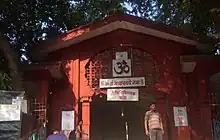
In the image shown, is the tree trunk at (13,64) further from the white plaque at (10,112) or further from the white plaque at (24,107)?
the white plaque at (10,112)

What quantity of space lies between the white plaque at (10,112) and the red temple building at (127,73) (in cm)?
239

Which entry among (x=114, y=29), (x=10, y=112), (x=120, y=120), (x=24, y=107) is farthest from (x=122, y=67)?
(x=120, y=120)

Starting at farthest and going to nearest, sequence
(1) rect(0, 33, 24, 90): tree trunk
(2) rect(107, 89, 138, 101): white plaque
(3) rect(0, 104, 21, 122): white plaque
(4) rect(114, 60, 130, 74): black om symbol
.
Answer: (4) rect(114, 60, 130, 74): black om symbol → (2) rect(107, 89, 138, 101): white plaque → (1) rect(0, 33, 24, 90): tree trunk → (3) rect(0, 104, 21, 122): white plaque

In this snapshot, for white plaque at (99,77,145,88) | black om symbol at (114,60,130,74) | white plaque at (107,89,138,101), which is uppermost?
black om symbol at (114,60,130,74)

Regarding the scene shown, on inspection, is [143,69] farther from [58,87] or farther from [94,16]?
[94,16]

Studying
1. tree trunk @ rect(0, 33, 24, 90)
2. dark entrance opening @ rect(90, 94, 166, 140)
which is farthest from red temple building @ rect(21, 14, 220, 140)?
dark entrance opening @ rect(90, 94, 166, 140)

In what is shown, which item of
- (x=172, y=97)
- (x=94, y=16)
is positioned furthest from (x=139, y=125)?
(x=94, y=16)

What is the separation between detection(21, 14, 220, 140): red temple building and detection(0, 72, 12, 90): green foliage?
1250mm

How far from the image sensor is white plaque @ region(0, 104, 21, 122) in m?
8.55

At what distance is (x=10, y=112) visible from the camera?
863 centimetres

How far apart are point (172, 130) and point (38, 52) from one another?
486 centimetres

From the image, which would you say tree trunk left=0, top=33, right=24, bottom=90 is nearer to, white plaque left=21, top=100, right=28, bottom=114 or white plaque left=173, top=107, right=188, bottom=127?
white plaque left=21, top=100, right=28, bottom=114

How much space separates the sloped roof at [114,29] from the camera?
419 inches

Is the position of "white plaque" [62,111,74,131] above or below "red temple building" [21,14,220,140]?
below
